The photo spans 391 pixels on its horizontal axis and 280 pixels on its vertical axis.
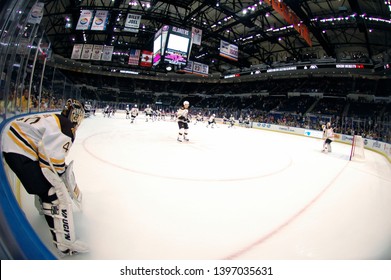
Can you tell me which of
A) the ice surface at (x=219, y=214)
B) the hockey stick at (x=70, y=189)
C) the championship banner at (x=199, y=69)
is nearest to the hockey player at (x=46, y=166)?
the hockey stick at (x=70, y=189)

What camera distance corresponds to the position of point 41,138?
1379mm

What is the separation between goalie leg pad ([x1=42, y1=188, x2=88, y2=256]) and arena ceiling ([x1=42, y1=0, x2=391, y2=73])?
1115 centimetres

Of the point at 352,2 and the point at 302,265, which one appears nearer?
the point at 302,265

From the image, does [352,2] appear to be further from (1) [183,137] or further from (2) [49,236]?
(2) [49,236]

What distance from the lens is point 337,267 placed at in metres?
1.51

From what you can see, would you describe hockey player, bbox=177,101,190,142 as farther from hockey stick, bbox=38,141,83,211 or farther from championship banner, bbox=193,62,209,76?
championship banner, bbox=193,62,209,76

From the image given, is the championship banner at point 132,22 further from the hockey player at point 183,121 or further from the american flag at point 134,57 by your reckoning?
the hockey player at point 183,121

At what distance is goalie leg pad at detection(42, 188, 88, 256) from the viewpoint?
1385 millimetres

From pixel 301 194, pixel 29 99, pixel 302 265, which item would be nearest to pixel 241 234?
pixel 302 265

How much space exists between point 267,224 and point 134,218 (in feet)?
4.25

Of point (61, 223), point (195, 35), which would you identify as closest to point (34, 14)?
point (61, 223)

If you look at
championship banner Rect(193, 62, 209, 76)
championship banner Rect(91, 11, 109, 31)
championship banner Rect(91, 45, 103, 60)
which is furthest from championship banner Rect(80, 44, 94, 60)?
championship banner Rect(193, 62, 209, 76)

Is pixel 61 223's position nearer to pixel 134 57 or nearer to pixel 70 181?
pixel 70 181

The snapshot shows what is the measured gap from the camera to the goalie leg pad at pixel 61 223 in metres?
1.38
